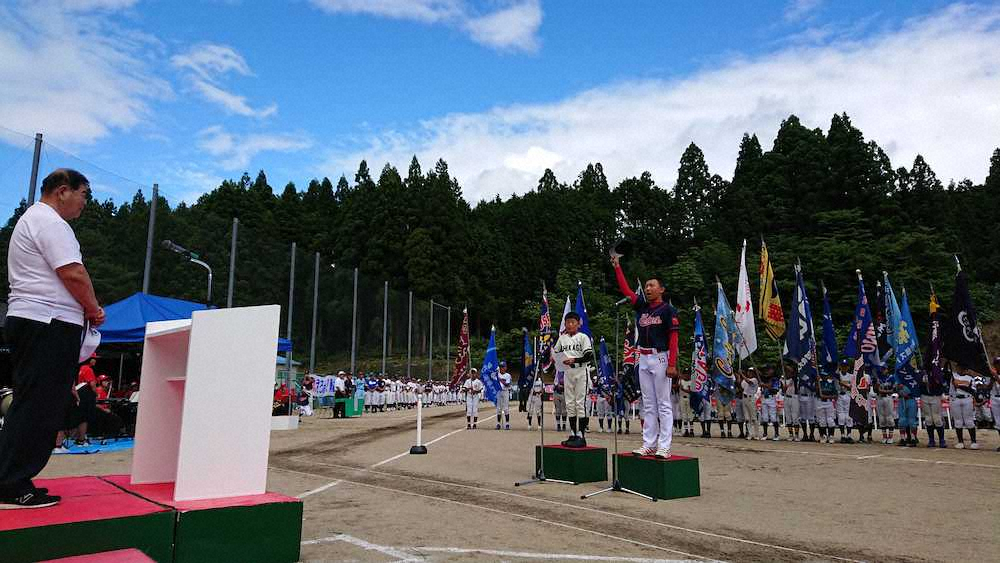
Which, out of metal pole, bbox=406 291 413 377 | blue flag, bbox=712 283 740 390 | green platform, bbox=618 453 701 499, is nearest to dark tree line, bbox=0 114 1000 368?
metal pole, bbox=406 291 413 377

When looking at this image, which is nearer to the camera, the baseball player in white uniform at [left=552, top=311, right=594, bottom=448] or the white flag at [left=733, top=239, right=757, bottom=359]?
the baseball player in white uniform at [left=552, top=311, right=594, bottom=448]

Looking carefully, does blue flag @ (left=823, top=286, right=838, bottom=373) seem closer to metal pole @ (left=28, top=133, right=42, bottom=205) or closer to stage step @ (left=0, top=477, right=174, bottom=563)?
stage step @ (left=0, top=477, right=174, bottom=563)

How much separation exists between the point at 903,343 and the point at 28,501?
63.9ft

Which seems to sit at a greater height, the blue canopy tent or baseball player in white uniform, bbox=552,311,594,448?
the blue canopy tent

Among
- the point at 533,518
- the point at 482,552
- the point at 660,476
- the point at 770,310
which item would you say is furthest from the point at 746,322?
the point at 482,552

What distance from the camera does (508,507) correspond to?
20.1 feet

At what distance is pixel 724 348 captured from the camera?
719 inches

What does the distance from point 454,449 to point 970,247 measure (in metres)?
66.7

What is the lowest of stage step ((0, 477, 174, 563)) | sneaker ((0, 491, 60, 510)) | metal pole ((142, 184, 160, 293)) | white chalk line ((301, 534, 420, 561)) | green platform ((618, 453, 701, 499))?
white chalk line ((301, 534, 420, 561))

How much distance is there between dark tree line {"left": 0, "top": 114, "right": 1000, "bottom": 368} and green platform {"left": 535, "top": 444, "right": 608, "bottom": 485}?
73.9 feet

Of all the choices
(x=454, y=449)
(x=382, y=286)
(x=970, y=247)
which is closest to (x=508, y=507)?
(x=454, y=449)

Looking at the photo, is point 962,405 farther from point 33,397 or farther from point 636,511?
point 33,397

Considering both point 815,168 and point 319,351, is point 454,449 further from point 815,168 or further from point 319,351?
point 815,168

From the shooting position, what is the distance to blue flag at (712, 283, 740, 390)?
1780 centimetres
